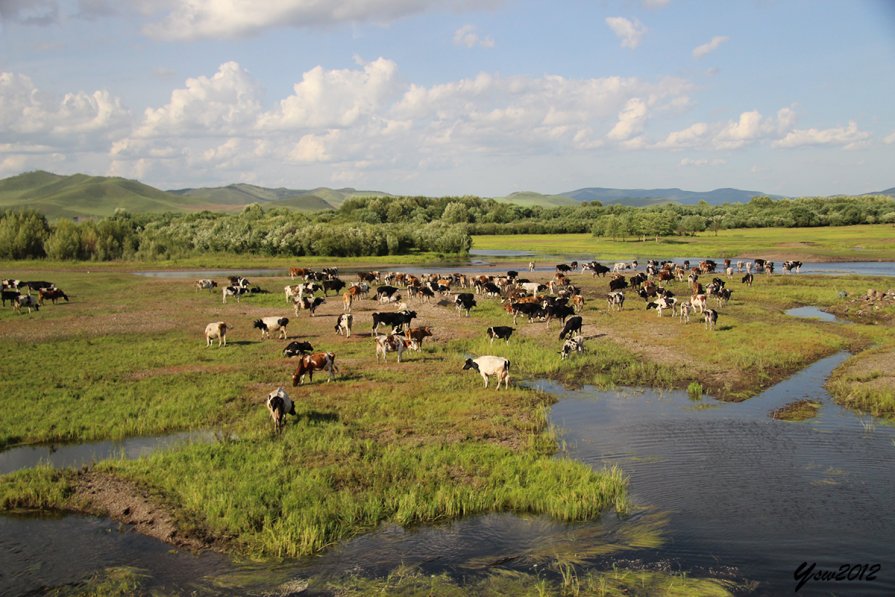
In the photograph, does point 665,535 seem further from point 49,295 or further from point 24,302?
point 49,295

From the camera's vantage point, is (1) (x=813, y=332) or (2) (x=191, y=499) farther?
(1) (x=813, y=332)

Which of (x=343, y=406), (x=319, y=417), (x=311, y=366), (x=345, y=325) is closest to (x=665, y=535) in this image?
(x=319, y=417)

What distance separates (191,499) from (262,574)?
119 inches

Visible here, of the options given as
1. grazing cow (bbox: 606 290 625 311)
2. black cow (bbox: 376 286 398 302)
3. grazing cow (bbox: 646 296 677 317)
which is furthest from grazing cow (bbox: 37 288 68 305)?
grazing cow (bbox: 646 296 677 317)

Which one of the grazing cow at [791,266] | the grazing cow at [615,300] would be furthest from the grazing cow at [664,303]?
the grazing cow at [791,266]

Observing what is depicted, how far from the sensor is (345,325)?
2897cm

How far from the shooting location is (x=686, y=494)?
12.4m

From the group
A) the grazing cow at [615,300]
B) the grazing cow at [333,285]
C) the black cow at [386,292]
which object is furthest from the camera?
the grazing cow at [333,285]

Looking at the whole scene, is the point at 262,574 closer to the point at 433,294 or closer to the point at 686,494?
the point at 686,494

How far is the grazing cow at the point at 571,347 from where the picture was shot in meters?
24.5

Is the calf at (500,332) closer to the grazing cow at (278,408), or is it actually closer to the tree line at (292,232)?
the grazing cow at (278,408)

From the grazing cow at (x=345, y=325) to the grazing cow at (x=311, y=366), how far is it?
7582 mm

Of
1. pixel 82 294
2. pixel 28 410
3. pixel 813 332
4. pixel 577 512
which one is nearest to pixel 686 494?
pixel 577 512

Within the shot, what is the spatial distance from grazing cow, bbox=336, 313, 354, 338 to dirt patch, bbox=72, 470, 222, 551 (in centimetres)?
1601
